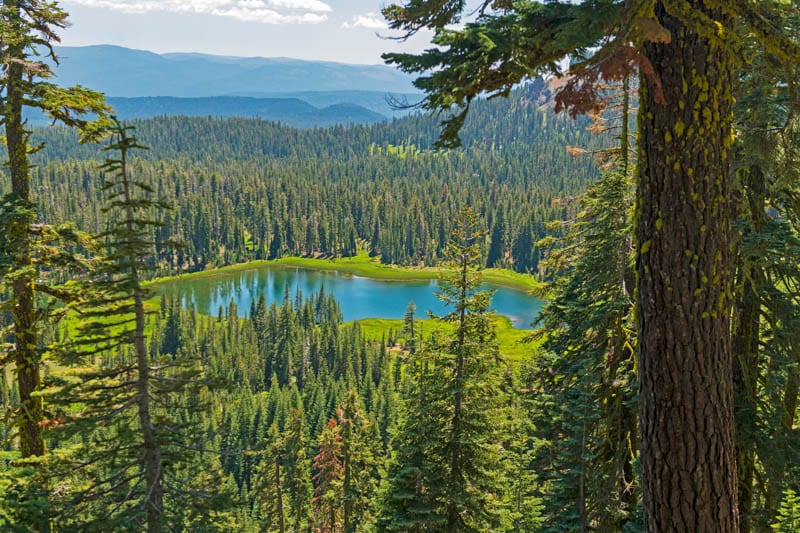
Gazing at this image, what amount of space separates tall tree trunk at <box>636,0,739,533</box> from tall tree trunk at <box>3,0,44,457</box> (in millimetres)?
10158

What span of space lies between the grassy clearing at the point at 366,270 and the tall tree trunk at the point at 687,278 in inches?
4842

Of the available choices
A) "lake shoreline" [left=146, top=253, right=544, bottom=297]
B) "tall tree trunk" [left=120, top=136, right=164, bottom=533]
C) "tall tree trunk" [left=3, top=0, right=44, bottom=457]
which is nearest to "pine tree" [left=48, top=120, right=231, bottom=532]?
"tall tree trunk" [left=120, top=136, right=164, bottom=533]

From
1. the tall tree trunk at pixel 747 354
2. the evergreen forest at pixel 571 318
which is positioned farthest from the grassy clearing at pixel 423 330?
the tall tree trunk at pixel 747 354

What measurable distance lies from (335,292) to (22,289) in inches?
4641

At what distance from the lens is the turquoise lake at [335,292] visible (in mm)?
111125

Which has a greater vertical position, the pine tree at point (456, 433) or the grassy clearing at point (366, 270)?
the pine tree at point (456, 433)

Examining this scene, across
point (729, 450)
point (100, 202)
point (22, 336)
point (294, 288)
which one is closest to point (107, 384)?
point (22, 336)

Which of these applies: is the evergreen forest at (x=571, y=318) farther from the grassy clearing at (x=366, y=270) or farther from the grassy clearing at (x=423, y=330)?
the grassy clearing at (x=366, y=270)

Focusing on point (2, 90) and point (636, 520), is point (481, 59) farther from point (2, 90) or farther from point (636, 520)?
point (2, 90)

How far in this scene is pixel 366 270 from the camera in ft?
484

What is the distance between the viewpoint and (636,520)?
9.54 m

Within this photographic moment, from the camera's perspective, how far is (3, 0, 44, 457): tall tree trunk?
33.4 ft

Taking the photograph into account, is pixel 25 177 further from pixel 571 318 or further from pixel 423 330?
pixel 423 330

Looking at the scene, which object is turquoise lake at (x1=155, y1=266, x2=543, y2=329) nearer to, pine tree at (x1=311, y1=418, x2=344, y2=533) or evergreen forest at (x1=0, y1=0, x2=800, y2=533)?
pine tree at (x1=311, y1=418, x2=344, y2=533)
